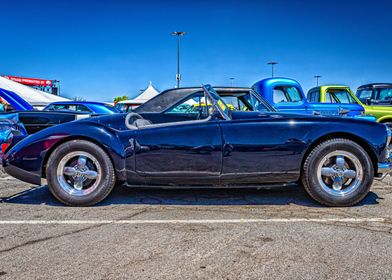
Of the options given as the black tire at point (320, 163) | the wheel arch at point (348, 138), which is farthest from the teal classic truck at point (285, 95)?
the black tire at point (320, 163)

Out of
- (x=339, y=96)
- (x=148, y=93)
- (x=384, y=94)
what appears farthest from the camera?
(x=148, y=93)

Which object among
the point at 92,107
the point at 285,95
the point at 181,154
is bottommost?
the point at 181,154

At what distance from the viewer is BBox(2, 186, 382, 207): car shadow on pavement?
3.65 meters

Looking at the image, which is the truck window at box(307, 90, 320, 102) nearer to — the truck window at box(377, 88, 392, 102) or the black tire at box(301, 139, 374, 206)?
the truck window at box(377, 88, 392, 102)

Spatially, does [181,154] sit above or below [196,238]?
above

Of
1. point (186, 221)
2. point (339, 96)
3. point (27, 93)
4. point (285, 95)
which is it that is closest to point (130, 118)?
point (186, 221)

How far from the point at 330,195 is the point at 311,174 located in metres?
0.28

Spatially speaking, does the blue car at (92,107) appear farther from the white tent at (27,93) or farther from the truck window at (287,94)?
the white tent at (27,93)

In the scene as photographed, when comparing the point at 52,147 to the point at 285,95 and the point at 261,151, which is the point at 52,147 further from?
the point at 285,95

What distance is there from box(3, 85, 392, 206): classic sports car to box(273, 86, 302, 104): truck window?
533cm

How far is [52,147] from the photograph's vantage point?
350 cm

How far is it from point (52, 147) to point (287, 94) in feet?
21.8

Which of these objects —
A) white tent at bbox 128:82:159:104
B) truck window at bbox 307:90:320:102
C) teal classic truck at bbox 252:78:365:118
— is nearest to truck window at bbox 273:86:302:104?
teal classic truck at bbox 252:78:365:118

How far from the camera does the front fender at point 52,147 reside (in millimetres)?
3447
